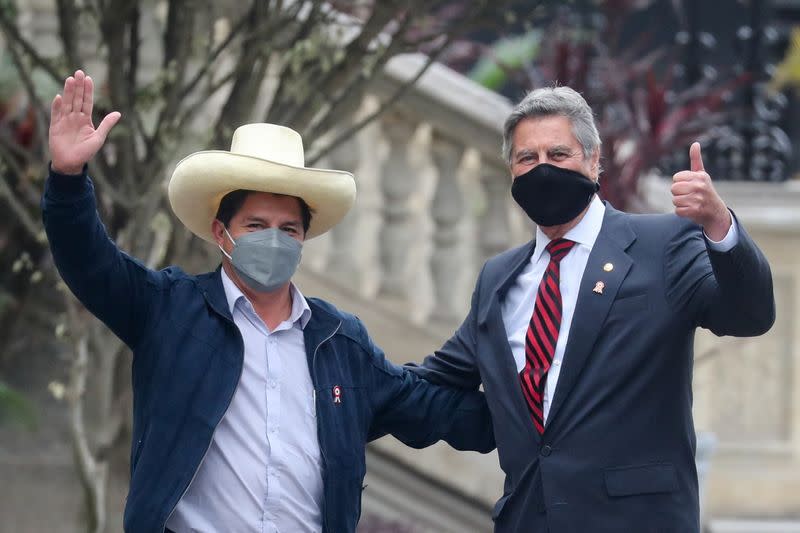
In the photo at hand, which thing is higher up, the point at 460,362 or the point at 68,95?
the point at 68,95

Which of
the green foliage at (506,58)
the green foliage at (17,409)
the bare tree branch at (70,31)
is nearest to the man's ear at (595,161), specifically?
the bare tree branch at (70,31)

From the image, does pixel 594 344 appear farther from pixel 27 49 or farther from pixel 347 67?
pixel 27 49

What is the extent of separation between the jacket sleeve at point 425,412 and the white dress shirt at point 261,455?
0.34 m

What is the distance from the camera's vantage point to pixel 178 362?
379 cm

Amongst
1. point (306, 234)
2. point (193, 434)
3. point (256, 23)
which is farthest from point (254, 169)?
point (256, 23)

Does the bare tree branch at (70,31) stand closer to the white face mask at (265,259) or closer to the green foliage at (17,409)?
the white face mask at (265,259)

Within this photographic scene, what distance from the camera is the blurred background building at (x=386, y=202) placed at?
16.8ft

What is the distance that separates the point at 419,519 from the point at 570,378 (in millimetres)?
3091

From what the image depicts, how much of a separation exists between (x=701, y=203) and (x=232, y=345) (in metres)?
1.23

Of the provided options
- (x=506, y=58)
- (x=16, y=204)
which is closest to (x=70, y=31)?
(x=16, y=204)

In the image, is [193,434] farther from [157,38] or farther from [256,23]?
[157,38]

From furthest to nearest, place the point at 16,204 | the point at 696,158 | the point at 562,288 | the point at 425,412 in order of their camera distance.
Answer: the point at 16,204 → the point at 425,412 → the point at 562,288 → the point at 696,158

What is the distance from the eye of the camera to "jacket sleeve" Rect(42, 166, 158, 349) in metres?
3.56

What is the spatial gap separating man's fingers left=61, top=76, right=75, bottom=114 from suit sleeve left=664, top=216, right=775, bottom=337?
5.06 feet
